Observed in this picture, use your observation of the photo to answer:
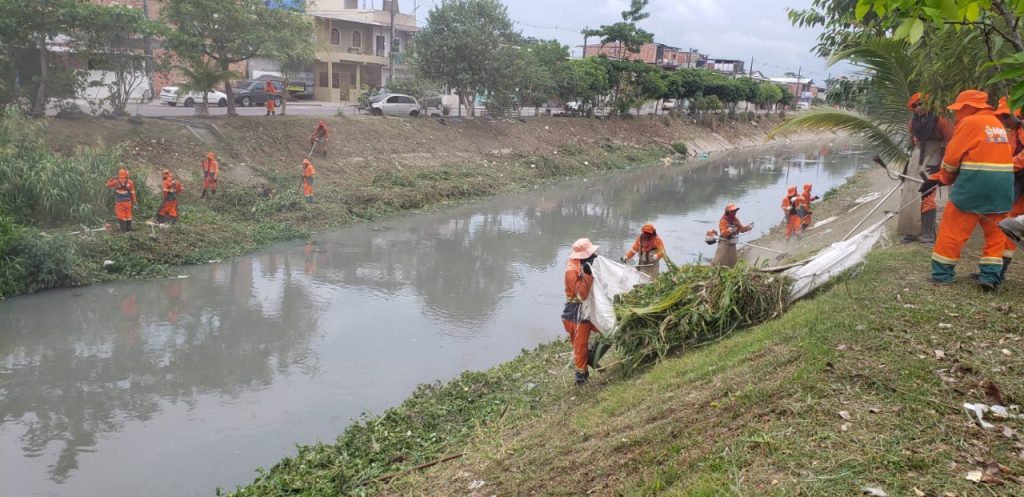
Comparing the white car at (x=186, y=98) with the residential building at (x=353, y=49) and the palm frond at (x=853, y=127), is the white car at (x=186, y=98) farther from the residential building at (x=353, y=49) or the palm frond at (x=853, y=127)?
the palm frond at (x=853, y=127)

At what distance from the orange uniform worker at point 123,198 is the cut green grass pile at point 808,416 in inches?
439

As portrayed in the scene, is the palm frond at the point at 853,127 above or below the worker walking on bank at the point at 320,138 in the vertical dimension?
above

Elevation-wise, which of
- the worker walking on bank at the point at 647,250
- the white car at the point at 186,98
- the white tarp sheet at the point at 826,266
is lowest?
the worker walking on bank at the point at 647,250

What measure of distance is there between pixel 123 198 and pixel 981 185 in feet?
47.7

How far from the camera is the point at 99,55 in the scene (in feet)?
61.7

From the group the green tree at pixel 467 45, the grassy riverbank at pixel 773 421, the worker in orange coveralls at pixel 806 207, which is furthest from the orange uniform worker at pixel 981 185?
the green tree at pixel 467 45

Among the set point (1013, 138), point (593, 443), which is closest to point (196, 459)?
point (593, 443)

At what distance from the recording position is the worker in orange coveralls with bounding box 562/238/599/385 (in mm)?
6773

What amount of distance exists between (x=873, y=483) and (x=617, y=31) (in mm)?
40736

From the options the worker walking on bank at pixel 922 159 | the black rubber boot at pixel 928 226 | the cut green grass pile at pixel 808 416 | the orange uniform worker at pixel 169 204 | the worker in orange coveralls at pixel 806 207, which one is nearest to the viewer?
the cut green grass pile at pixel 808 416

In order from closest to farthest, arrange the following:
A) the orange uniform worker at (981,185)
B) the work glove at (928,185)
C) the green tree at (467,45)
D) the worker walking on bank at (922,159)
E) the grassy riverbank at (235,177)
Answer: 1. the orange uniform worker at (981,185)
2. the work glove at (928,185)
3. the worker walking on bank at (922,159)
4. the grassy riverbank at (235,177)
5. the green tree at (467,45)

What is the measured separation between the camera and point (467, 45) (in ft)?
97.1

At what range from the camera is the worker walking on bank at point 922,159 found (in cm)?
828

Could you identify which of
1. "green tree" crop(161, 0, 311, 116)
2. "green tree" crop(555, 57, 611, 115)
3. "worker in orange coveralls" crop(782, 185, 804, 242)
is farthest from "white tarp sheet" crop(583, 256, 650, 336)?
"green tree" crop(555, 57, 611, 115)
